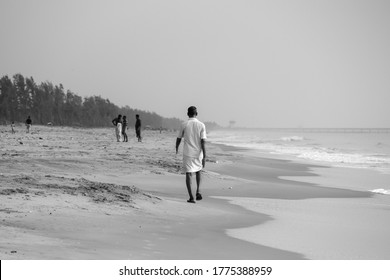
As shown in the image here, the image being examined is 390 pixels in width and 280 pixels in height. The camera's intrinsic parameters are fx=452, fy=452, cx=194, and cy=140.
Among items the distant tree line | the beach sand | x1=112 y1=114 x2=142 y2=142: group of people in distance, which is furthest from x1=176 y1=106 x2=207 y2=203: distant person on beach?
the distant tree line

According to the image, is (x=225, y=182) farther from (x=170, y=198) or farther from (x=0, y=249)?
(x=0, y=249)

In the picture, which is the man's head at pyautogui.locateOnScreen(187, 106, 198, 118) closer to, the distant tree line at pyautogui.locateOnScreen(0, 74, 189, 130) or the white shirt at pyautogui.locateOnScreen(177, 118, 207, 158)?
the white shirt at pyautogui.locateOnScreen(177, 118, 207, 158)

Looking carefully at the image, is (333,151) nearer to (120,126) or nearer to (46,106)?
(120,126)

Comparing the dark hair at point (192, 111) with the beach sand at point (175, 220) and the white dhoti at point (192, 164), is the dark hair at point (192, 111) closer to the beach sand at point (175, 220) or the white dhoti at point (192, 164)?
the white dhoti at point (192, 164)

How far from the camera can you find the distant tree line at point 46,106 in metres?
73.8

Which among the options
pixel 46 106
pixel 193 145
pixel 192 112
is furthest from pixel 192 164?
pixel 46 106

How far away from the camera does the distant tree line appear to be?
7375 centimetres

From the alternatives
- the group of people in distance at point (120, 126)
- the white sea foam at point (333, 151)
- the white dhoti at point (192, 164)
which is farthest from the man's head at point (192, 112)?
the group of people in distance at point (120, 126)

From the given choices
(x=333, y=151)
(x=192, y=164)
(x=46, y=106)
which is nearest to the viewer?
(x=192, y=164)

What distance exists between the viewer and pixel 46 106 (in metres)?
80.5

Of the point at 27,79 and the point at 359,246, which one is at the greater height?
the point at 27,79
